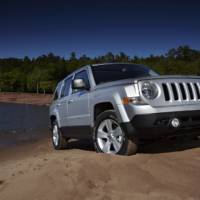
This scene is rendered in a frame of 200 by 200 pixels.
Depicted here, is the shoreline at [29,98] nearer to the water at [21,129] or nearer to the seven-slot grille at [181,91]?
the water at [21,129]

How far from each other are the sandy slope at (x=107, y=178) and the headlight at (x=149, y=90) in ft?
2.88

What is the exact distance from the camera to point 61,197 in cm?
376

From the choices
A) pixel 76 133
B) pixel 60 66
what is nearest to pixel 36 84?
pixel 60 66

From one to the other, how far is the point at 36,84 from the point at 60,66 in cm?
1078

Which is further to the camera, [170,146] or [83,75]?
[83,75]

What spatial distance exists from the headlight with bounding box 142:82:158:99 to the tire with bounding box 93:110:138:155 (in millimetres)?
582

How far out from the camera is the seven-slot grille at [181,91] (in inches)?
220

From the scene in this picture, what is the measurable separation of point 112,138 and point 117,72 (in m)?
1.74

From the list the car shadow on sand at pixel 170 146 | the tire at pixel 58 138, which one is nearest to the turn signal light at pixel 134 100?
the car shadow on sand at pixel 170 146

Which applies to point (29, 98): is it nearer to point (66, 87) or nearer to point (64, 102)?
point (66, 87)

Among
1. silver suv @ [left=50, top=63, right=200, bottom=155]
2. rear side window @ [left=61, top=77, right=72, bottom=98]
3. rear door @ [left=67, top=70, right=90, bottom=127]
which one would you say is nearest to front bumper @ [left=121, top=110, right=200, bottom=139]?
silver suv @ [left=50, top=63, right=200, bottom=155]

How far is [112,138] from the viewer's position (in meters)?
5.89

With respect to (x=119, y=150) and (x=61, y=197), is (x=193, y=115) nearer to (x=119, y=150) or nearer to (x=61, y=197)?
(x=119, y=150)

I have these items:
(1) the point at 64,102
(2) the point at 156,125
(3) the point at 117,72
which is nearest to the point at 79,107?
(3) the point at 117,72
